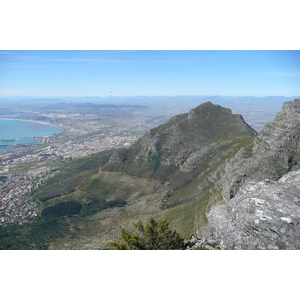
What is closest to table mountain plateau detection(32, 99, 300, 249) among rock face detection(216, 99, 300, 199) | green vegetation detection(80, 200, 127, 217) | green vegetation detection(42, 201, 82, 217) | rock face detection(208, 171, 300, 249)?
rock face detection(208, 171, 300, 249)

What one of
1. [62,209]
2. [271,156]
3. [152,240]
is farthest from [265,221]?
[62,209]

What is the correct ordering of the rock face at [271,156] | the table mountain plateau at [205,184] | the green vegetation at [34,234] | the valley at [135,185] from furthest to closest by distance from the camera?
1. the valley at [135,185]
2. the green vegetation at [34,234]
3. the rock face at [271,156]
4. the table mountain plateau at [205,184]

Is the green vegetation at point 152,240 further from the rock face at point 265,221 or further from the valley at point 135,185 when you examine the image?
the valley at point 135,185

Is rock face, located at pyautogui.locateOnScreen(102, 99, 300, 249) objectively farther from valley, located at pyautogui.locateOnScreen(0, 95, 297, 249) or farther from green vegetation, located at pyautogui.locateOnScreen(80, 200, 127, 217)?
green vegetation, located at pyautogui.locateOnScreen(80, 200, 127, 217)

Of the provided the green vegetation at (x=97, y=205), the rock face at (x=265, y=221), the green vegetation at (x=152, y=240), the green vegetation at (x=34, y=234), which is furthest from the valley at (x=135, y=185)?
the rock face at (x=265, y=221)

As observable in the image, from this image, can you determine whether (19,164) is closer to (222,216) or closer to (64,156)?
(64,156)

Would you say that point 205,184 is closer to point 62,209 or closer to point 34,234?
point 62,209
